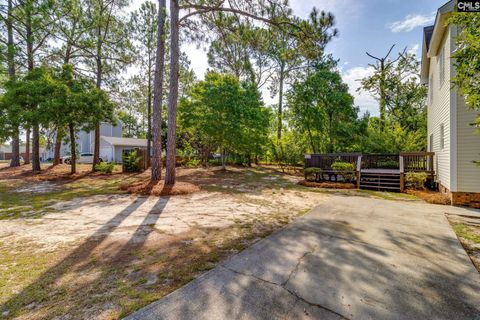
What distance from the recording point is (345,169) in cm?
1012

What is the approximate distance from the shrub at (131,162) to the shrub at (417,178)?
1415 cm

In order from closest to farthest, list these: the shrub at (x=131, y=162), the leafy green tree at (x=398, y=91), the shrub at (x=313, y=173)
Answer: the shrub at (x=313, y=173) < the shrub at (x=131, y=162) < the leafy green tree at (x=398, y=91)

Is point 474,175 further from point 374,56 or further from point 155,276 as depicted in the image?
point 374,56

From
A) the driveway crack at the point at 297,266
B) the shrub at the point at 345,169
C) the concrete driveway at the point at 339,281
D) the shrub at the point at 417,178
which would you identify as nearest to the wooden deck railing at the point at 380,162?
the shrub at the point at 345,169

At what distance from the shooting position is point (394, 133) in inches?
514

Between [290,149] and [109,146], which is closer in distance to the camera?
[290,149]

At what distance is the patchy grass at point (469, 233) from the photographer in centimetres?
315

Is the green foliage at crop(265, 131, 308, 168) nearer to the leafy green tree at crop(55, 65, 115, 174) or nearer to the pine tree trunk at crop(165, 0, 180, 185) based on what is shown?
the pine tree trunk at crop(165, 0, 180, 185)

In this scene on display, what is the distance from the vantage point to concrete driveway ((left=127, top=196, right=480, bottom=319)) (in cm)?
193

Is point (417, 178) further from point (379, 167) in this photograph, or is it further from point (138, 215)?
point (138, 215)

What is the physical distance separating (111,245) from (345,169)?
9.66 meters

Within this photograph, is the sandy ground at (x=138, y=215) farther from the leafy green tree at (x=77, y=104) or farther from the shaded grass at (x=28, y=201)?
the leafy green tree at (x=77, y=104)

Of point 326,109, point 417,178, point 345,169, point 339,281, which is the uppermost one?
point 326,109

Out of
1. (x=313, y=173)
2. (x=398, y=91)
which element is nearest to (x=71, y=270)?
(x=313, y=173)
